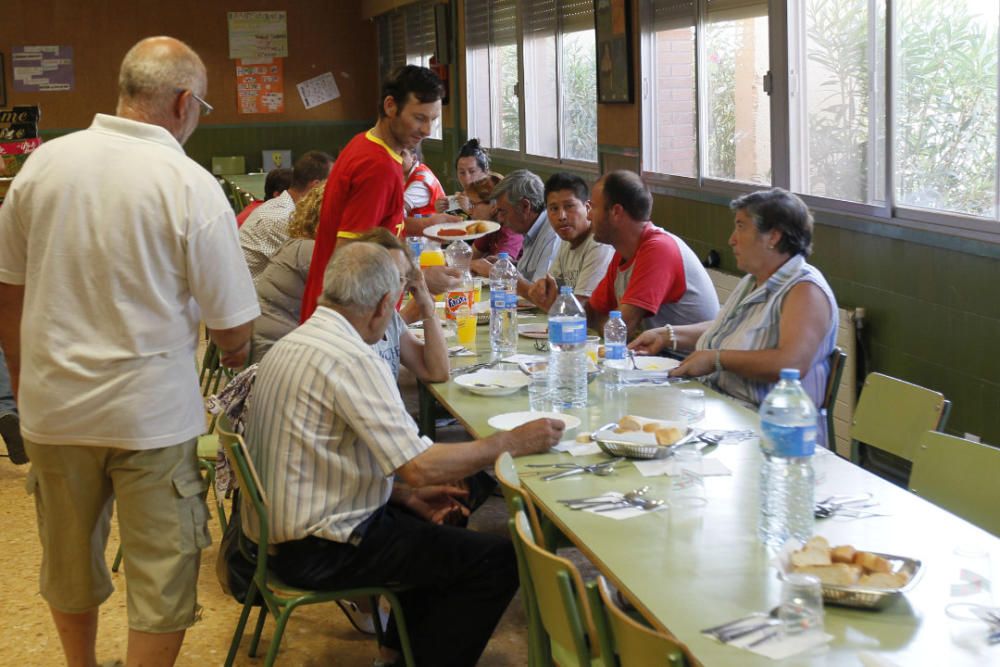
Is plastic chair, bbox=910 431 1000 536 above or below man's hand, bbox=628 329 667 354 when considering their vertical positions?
below

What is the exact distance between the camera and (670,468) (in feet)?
8.54

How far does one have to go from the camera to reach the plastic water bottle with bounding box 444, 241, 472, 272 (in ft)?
17.9

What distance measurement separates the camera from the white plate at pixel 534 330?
14.0ft

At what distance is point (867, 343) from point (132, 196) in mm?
3023

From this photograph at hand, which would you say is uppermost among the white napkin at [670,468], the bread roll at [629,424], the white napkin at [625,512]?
Result: the bread roll at [629,424]

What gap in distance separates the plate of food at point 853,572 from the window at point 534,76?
5.90 meters

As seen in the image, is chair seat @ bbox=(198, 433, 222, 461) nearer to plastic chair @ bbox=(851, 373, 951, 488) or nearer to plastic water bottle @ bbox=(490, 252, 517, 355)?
plastic water bottle @ bbox=(490, 252, 517, 355)

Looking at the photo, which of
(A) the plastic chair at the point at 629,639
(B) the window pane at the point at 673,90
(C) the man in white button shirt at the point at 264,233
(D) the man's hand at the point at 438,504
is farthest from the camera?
(B) the window pane at the point at 673,90

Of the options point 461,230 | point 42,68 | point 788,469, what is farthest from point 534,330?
point 42,68

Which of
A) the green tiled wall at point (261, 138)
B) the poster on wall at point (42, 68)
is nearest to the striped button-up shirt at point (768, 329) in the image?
the green tiled wall at point (261, 138)

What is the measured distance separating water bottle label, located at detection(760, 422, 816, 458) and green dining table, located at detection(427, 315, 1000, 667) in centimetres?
15

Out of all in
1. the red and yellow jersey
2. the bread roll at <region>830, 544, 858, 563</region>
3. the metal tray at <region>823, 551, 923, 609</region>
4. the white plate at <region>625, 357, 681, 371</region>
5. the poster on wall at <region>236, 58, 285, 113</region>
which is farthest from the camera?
the poster on wall at <region>236, 58, 285, 113</region>

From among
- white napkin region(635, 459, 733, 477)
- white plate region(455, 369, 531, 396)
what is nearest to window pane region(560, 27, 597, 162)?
white plate region(455, 369, 531, 396)

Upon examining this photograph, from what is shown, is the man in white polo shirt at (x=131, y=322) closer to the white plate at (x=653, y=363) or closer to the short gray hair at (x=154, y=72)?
the short gray hair at (x=154, y=72)
